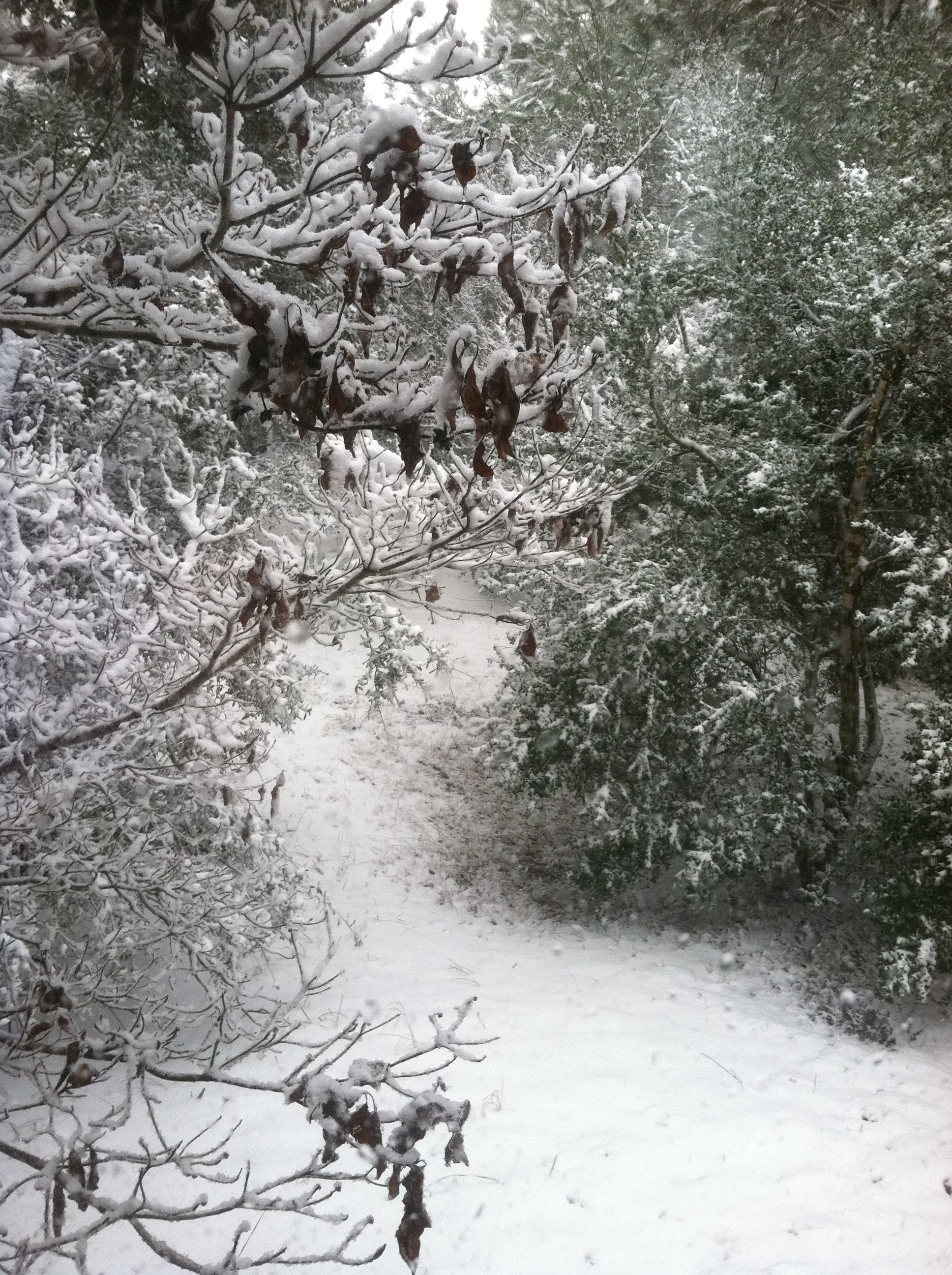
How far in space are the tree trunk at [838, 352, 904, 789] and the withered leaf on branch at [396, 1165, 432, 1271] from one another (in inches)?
271

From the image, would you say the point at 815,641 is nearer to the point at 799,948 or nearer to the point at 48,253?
the point at 799,948

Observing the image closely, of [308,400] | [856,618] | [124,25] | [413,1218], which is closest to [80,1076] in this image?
[413,1218]

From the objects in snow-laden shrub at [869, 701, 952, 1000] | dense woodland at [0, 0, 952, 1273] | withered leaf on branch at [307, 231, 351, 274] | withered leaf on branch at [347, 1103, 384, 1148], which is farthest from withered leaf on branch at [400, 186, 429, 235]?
snow-laden shrub at [869, 701, 952, 1000]

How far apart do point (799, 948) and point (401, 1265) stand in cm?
562

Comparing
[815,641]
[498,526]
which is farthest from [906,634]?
[498,526]

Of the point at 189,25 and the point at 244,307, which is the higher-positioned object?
the point at 189,25

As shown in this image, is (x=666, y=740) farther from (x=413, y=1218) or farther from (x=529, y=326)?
(x=529, y=326)

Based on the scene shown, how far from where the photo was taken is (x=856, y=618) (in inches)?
337

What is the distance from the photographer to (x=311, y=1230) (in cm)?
437

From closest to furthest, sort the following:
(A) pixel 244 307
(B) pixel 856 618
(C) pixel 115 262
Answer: (A) pixel 244 307, (C) pixel 115 262, (B) pixel 856 618

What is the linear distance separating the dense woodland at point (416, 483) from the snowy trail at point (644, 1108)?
62 cm

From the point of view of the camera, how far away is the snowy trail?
428cm

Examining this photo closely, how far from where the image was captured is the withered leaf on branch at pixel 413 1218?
193cm

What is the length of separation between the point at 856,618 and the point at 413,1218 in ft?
26.3
